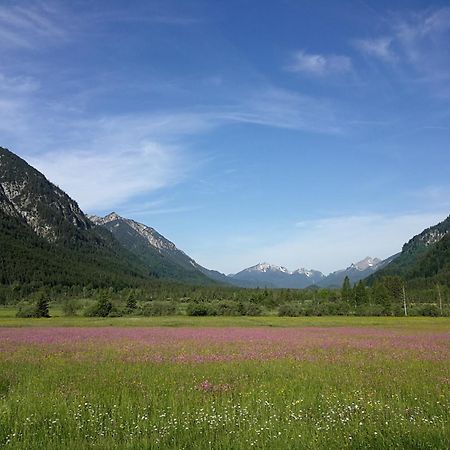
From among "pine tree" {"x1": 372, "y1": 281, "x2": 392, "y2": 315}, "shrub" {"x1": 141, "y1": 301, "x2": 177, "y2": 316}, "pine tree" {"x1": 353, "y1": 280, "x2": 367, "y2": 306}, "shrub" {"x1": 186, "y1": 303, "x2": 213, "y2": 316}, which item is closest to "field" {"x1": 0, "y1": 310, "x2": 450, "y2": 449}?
"shrub" {"x1": 186, "y1": 303, "x2": 213, "y2": 316}

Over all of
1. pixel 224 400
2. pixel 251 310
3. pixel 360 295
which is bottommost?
pixel 251 310

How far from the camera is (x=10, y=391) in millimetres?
11461

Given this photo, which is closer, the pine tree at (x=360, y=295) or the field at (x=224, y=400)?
the field at (x=224, y=400)

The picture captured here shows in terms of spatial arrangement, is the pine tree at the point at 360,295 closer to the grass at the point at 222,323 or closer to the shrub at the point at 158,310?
the shrub at the point at 158,310

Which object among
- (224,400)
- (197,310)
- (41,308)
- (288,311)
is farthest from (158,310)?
(224,400)

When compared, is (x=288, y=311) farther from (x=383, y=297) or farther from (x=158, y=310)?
(x=383, y=297)

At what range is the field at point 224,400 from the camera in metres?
7.32

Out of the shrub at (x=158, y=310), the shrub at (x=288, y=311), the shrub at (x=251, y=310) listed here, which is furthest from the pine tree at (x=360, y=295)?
the shrub at (x=158, y=310)

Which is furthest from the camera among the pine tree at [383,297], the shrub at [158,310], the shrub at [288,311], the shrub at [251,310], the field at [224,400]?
the pine tree at [383,297]

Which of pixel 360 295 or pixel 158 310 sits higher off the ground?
pixel 360 295

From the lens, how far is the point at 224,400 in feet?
34.3

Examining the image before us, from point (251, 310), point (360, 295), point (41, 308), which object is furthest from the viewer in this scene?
point (360, 295)

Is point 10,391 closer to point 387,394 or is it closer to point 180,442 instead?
point 180,442

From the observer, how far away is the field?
7316 millimetres
